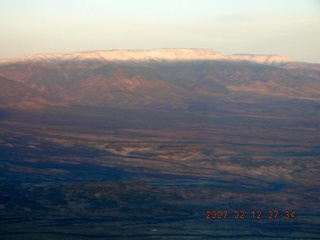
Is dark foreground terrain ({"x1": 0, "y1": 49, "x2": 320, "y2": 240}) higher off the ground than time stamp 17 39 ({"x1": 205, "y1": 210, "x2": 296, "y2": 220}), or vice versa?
time stamp 17 39 ({"x1": 205, "y1": 210, "x2": 296, "y2": 220})

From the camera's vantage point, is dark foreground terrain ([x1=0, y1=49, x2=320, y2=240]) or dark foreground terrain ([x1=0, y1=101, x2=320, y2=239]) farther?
dark foreground terrain ([x1=0, y1=49, x2=320, y2=240])

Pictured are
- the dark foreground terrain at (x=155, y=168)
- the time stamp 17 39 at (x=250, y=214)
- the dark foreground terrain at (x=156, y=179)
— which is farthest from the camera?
the time stamp 17 39 at (x=250, y=214)

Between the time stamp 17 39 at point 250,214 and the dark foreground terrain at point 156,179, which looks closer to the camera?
the dark foreground terrain at point 156,179

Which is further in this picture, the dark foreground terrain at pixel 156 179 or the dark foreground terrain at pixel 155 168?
the dark foreground terrain at pixel 155 168

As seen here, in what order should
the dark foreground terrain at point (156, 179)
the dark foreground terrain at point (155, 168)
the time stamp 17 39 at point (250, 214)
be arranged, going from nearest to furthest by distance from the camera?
1. the dark foreground terrain at point (156, 179)
2. the dark foreground terrain at point (155, 168)
3. the time stamp 17 39 at point (250, 214)
